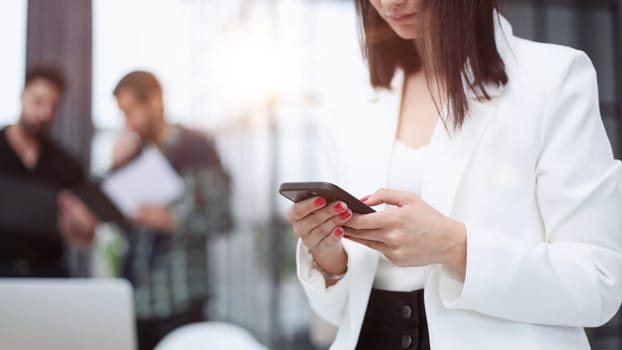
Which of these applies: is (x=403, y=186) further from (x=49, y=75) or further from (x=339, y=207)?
(x=49, y=75)

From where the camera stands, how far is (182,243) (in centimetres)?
314

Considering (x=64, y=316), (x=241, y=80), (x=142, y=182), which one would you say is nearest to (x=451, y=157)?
(x=64, y=316)

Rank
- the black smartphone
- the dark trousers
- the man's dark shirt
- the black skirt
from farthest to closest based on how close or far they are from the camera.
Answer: the dark trousers, the man's dark shirt, the black skirt, the black smartphone

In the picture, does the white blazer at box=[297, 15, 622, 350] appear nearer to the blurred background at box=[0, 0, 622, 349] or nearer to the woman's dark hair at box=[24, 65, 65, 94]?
the blurred background at box=[0, 0, 622, 349]

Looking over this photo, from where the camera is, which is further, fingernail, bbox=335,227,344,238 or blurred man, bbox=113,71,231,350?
blurred man, bbox=113,71,231,350

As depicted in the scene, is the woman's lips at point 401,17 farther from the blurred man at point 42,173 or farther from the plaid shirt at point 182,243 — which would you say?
the blurred man at point 42,173

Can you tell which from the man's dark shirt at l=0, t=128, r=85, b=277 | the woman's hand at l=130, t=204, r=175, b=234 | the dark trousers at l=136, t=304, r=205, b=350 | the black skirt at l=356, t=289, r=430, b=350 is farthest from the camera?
the woman's hand at l=130, t=204, r=175, b=234

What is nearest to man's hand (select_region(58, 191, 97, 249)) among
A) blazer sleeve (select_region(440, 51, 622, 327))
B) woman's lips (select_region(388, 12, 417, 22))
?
woman's lips (select_region(388, 12, 417, 22))

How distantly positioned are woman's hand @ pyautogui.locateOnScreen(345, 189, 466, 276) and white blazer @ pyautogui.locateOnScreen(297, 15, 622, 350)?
23 mm

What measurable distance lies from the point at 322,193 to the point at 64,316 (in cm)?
61

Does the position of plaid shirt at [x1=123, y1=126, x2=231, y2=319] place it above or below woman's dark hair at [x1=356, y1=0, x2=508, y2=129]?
below

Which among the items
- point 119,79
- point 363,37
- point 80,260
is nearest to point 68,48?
point 119,79

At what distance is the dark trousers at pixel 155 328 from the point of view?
2.98m

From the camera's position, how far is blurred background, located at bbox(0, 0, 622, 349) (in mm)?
3164
